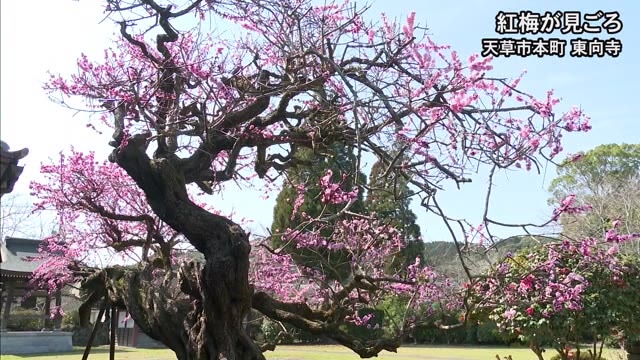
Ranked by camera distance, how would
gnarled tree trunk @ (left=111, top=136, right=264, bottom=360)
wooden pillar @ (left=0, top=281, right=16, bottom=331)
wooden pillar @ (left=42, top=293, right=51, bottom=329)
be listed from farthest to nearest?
wooden pillar @ (left=42, top=293, right=51, bottom=329), wooden pillar @ (left=0, top=281, right=16, bottom=331), gnarled tree trunk @ (left=111, top=136, right=264, bottom=360)

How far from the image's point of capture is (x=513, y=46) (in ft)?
17.5

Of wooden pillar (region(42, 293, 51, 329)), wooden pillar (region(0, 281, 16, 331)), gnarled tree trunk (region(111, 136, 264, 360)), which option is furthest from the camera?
wooden pillar (region(42, 293, 51, 329))

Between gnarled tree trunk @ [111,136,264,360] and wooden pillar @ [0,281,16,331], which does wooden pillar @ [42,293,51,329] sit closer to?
wooden pillar @ [0,281,16,331]

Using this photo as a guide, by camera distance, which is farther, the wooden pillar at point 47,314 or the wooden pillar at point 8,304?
the wooden pillar at point 47,314

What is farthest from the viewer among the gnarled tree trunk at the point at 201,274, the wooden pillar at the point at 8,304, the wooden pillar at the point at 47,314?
the wooden pillar at the point at 47,314

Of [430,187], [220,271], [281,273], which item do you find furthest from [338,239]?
[430,187]

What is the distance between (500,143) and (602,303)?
215 inches

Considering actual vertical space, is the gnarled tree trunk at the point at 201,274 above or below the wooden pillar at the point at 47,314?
above

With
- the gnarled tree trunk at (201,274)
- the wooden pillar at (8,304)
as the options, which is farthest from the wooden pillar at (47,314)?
the gnarled tree trunk at (201,274)

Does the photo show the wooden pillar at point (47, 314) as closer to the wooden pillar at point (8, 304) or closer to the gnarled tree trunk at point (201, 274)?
the wooden pillar at point (8, 304)

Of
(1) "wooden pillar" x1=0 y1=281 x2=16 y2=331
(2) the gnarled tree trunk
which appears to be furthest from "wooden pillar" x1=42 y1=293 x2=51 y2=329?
(2) the gnarled tree trunk

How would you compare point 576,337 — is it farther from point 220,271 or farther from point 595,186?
point 595,186

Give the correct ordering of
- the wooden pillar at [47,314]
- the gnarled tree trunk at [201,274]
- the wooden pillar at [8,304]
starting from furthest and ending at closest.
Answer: the wooden pillar at [47,314] → the wooden pillar at [8,304] → the gnarled tree trunk at [201,274]

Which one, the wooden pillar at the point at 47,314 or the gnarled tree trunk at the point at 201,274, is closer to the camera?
the gnarled tree trunk at the point at 201,274
